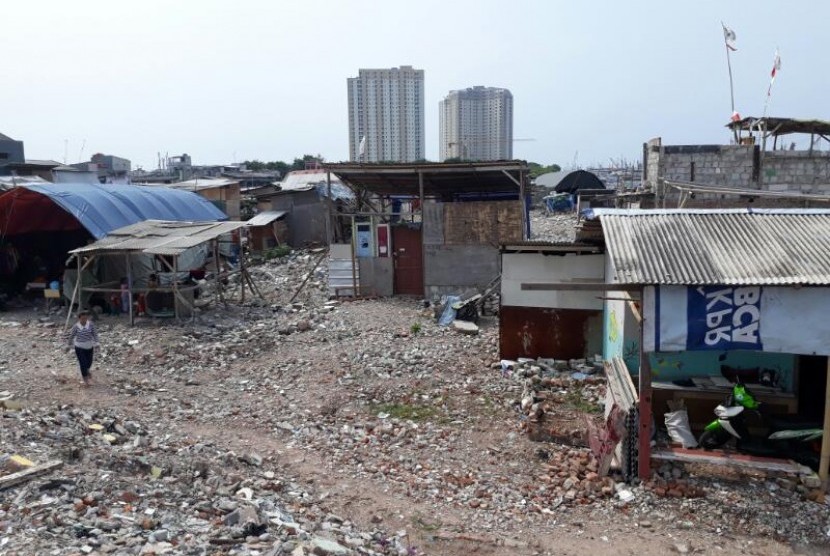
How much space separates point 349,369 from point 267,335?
351 cm

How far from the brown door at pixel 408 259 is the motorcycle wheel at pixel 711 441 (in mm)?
11456

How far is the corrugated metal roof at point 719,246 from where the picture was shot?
7086 millimetres

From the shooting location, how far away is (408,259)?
18859 millimetres

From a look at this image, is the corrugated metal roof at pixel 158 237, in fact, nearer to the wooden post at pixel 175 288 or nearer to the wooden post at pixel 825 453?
the wooden post at pixel 175 288

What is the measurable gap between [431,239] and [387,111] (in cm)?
4926

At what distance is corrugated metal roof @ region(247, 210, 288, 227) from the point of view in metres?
28.1

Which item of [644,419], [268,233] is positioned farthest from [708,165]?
[268,233]

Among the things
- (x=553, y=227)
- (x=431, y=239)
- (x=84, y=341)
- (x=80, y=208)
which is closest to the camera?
(x=84, y=341)

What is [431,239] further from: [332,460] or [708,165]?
[332,460]

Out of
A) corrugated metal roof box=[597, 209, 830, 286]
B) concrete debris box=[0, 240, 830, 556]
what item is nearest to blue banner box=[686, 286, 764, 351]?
corrugated metal roof box=[597, 209, 830, 286]

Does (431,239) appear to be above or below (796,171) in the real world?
below

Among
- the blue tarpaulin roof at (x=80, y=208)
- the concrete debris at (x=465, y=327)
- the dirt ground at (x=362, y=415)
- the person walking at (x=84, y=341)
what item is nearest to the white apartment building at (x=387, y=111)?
the blue tarpaulin roof at (x=80, y=208)

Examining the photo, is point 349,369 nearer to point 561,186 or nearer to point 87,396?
point 87,396

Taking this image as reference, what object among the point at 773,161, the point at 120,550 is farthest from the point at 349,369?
the point at 773,161
